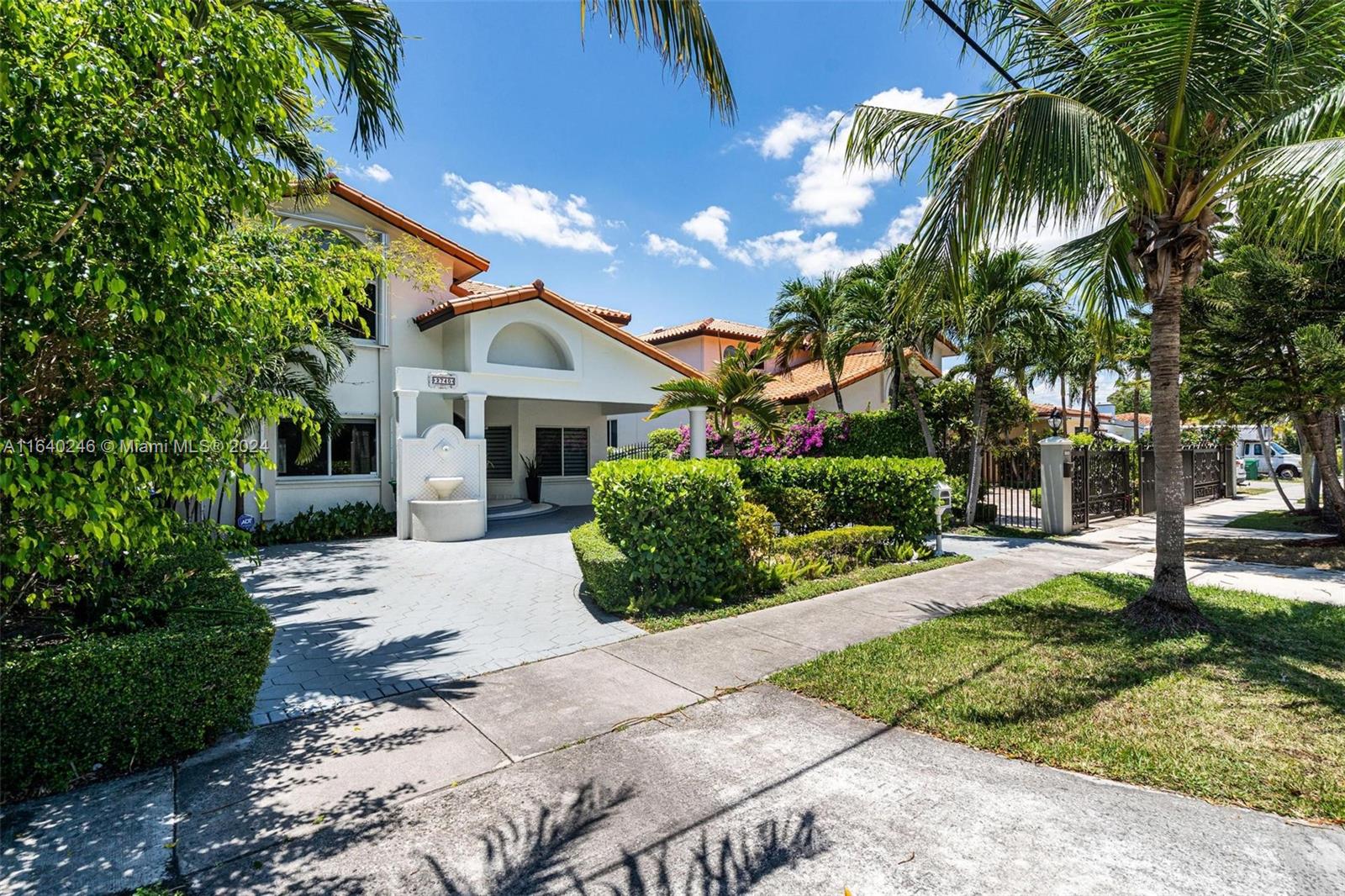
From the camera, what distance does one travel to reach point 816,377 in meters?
23.8

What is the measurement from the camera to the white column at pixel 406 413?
13.1m

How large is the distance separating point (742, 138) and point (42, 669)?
941cm

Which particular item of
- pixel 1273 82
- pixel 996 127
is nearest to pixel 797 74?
pixel 996 127

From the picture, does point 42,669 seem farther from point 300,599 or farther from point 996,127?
point 996,127

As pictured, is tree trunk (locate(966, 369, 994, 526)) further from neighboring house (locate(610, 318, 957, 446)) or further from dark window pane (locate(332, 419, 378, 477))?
dark window pane (locate(332, 419, 378, 477))

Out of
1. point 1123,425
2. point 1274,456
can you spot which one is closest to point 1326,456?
point 1274,456

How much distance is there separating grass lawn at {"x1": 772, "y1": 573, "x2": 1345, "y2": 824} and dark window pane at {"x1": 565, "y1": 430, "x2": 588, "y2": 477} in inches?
580

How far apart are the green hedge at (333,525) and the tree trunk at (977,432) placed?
1327cm

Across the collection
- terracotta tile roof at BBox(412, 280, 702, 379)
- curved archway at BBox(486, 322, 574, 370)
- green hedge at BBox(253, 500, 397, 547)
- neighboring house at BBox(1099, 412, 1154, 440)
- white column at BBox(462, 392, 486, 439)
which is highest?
terracotta tile roof at BBox(412, 280, 702, 379)

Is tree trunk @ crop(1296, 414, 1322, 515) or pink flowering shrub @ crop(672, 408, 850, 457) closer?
tree trunk @ crop(1296, 414, 1322, 515)

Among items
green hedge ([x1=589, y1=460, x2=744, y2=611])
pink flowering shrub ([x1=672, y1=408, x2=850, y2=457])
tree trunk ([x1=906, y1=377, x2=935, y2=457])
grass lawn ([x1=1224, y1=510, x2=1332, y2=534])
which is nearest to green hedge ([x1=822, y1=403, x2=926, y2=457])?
pink flowering shrub ([x1=672, y1=408, x2=850, y2=457])

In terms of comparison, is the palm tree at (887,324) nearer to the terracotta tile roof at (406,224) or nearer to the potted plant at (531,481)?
the terracotta tile roof at (406,224)

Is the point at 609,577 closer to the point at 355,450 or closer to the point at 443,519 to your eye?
the point at 443,519

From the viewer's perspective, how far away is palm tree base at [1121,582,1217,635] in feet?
20.5
